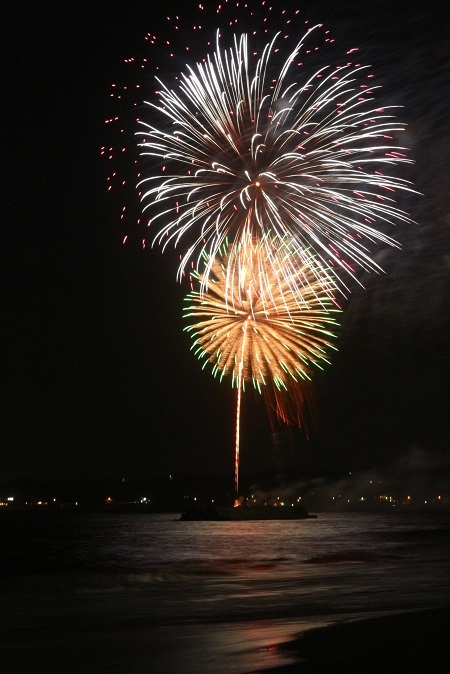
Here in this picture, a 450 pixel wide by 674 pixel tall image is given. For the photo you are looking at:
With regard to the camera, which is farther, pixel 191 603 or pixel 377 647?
pixel 191 603

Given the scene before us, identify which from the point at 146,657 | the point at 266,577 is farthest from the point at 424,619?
the point at 266,577

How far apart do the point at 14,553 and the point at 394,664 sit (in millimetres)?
47053

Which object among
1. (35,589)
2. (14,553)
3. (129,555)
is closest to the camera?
(35,589)

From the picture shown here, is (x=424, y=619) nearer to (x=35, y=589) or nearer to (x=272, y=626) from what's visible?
(x=272, y=626)

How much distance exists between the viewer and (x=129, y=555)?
169ft

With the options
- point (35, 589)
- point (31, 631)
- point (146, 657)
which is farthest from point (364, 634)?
point (35, 589)

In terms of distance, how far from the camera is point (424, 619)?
17.1 m

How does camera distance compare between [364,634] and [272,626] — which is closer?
[364,634]

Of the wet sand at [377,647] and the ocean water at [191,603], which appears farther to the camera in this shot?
the ocean water at [191,603]

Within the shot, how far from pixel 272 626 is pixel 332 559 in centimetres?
2727

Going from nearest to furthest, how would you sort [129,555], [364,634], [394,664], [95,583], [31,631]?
[394,664] < [364,634] < [31,631] < [95,583] < [129,555]

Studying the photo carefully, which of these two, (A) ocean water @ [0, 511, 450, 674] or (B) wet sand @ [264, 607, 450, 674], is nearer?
(B) wet sand @ [264, 607, 450, 674]

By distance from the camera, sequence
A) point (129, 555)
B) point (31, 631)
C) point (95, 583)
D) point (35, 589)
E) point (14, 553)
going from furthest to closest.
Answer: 1. point (14, 553)
2. point (129, 555)
3. point (95, 583)
4. point (35, 589)
5. point (31, 631)

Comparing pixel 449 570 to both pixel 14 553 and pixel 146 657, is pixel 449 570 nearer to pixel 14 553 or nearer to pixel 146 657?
pixel 146 657
